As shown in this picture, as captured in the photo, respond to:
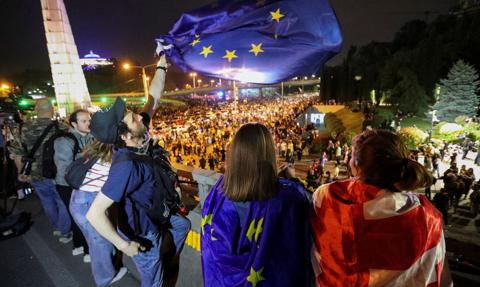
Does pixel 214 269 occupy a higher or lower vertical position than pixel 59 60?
lower

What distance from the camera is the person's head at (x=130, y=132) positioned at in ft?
7.95

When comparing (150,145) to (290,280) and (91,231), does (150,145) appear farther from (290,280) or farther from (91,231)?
(290,280)

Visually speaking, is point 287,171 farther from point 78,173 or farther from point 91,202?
point 91,202

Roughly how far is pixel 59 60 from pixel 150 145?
406 inches

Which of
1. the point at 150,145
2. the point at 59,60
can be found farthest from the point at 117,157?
the point at 59,60

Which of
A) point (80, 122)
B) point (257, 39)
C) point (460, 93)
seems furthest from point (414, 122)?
point (80, 122)

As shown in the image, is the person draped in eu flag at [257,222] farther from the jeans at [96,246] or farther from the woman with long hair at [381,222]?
the jeans at [96,246]

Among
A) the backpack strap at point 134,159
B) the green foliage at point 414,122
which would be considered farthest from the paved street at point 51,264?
the green foliage at point 414,122

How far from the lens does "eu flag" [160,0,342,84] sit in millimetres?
4035

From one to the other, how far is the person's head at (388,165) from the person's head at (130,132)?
5.97 feet

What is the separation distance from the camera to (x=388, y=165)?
154 cm

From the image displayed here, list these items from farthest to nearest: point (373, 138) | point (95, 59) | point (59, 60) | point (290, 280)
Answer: point (95, 59), point (59, 60), point (290, 280), point (373, 138)

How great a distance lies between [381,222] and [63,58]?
12326mm

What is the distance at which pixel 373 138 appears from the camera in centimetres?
161
